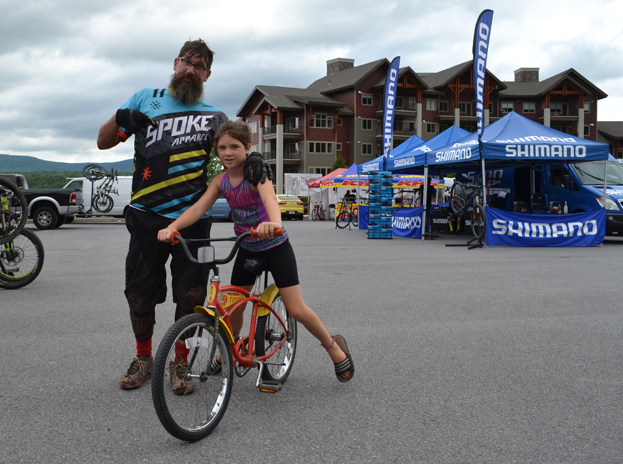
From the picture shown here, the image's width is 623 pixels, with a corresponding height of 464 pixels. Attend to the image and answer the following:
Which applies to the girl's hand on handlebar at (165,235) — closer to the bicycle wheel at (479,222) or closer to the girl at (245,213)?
the girl at (245,213)

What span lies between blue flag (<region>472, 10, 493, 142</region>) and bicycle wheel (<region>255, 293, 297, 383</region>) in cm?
1258

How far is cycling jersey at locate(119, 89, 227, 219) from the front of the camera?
3.70 meters

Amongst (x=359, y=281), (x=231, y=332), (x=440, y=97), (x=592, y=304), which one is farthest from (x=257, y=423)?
(x=440, y=97)

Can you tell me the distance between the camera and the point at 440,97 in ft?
219

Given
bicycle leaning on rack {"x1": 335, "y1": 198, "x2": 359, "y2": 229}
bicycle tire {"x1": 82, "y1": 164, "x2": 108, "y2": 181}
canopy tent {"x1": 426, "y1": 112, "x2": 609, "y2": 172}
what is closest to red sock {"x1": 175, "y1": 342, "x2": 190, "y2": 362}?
canopy tent {"x1": 426, "y1": 112, "x2": 609, "y2": 172}

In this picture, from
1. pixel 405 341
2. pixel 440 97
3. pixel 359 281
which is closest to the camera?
pixel 405 341

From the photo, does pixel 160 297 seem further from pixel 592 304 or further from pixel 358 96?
pixel 358 96

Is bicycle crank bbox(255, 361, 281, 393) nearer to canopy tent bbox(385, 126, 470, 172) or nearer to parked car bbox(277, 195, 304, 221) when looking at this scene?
canopy tent bbox(385, 126, 470, 172)

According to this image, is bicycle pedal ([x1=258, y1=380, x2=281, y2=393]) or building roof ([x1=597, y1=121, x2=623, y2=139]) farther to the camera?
building roof ([x1=597, y1=121, x2=623, y2=139])

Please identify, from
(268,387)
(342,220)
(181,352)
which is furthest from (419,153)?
(181,352)

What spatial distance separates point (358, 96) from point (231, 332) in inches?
2419

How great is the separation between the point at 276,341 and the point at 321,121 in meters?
59.3

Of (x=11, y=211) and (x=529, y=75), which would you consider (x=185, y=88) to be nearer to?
(x=11, y=211)

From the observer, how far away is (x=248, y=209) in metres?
3.46
